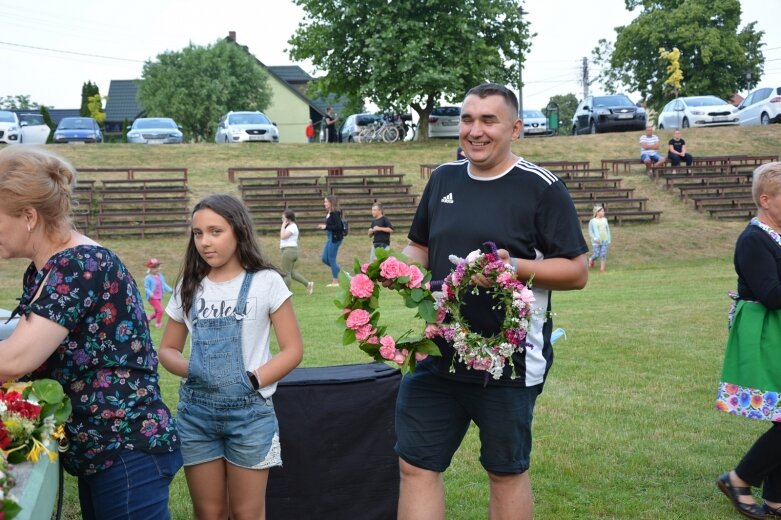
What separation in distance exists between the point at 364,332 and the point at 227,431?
2.23 ft

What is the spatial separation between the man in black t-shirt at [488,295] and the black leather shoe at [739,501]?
1840 millimetres

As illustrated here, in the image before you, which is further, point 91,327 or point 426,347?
point 426,347

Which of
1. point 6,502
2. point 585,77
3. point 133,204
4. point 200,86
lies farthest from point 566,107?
point 6,502

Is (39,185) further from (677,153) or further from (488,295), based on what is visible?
(677,153)

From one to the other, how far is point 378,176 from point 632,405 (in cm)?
2433

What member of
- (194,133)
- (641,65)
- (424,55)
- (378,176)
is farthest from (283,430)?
(641,65)

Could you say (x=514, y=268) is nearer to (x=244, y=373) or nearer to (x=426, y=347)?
(x=426, y=347)

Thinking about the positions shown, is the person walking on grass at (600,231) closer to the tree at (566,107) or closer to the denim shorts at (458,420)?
the denim shorts at (458,420)

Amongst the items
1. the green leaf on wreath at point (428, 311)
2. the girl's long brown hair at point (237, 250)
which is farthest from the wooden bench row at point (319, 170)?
the green leaf on wreath at point (428, 311)

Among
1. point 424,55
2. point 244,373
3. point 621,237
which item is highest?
point 424,55

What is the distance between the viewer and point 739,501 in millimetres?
A: 5051

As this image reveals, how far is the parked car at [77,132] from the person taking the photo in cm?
4075

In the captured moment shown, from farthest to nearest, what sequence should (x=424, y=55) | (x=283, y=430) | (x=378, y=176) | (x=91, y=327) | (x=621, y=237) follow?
(x=424, y=55) → (x=378, y=176) → (x=621, y=237) → (x=283, y=430) → (x=91, y=327)

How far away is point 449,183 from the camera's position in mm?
3859
